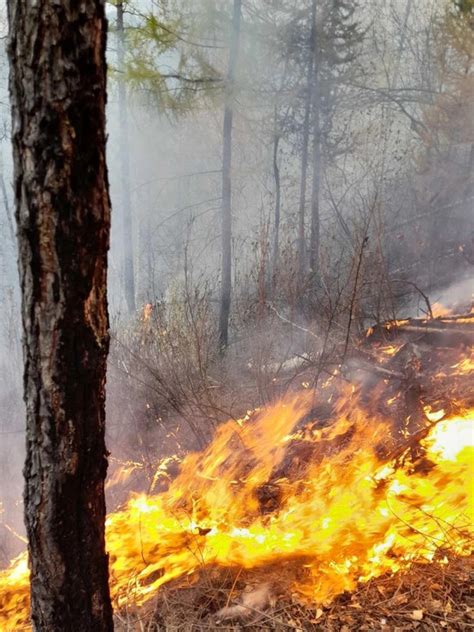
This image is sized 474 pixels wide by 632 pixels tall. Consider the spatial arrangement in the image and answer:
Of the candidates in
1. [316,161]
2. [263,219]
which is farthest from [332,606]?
[316,161]

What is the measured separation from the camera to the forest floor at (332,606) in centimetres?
262

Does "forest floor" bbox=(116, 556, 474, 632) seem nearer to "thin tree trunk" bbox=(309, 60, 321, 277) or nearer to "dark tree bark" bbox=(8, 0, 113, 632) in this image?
"dark tree bark" bbox=(8, 0, 113, 632)

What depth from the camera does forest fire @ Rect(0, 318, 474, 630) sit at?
3139 millimetres

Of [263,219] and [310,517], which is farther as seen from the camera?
[263,219]

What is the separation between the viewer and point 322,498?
3.65 m

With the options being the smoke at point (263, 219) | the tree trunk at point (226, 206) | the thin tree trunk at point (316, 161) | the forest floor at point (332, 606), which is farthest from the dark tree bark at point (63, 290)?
the thin tree trunk at point (316, 161)

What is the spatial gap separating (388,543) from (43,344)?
261 cm

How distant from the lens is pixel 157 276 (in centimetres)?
2170

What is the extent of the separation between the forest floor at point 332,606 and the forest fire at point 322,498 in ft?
0.30

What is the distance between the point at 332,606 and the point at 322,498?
0.92m

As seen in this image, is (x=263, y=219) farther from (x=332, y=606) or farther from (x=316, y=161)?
(x=316, y=161)

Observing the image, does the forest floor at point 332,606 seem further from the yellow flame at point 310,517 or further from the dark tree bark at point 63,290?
the dark tree bark at point 63,290

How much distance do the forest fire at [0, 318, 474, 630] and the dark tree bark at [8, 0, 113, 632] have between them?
1.28 m

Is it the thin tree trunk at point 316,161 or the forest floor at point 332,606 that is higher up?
the thin tree trunk at point 316,161
